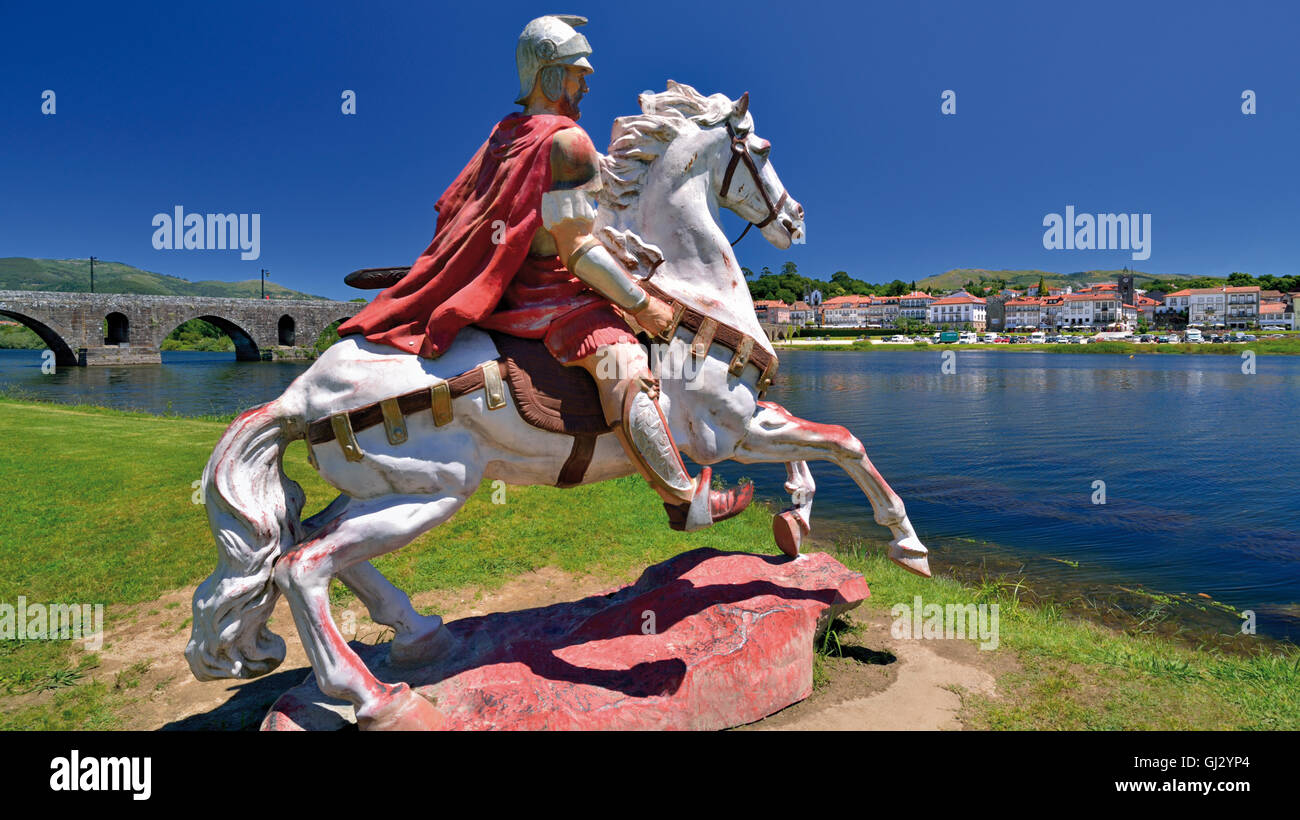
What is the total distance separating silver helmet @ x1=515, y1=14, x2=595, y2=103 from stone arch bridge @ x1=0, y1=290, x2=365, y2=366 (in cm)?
5350

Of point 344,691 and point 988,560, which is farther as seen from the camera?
point 988,560

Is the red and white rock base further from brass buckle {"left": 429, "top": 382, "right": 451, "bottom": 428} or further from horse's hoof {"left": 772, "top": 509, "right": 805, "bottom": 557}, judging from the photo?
brass buckle {"left": 429, "top": 382, "right": 451, "bottom": 428}

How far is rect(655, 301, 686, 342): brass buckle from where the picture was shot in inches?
133

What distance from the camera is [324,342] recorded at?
45.2 meters

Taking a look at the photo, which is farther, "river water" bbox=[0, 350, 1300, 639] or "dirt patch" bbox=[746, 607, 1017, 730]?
"river water" bbox=[0, 350, 1300, 639]

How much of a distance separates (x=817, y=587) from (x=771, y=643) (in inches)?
26.1

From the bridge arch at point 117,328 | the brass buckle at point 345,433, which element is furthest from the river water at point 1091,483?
the bridge arch at point 117,328

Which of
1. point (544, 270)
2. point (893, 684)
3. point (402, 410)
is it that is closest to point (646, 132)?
point (544, 270)

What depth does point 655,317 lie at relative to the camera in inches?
131

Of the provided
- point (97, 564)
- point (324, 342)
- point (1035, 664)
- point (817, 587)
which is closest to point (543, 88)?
point (817, 587)

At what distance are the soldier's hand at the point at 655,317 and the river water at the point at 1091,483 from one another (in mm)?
5912

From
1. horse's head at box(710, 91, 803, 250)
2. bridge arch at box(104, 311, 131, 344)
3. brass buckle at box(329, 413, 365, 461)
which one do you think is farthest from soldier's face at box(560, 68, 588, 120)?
bridge arch at box(104, 311, 131, 344)

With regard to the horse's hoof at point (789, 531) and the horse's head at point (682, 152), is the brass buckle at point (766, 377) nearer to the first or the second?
the horse's head at point (682, 152)
